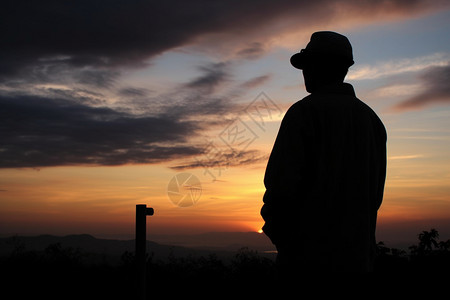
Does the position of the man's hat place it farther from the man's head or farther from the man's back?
the man's back

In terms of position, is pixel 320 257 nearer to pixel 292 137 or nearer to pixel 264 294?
pixel 292 137

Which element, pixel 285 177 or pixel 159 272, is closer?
pixel 285 177

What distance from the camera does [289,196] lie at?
2.87 metres

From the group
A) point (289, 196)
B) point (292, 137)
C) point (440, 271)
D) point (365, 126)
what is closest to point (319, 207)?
point (289, 196)

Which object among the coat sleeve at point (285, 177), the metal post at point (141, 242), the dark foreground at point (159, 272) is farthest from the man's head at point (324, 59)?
the dark foreground at point (159, 272)

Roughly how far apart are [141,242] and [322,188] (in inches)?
112

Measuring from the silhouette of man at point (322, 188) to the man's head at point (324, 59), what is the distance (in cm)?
16

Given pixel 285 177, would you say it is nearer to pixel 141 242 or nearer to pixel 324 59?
pixel 324 59

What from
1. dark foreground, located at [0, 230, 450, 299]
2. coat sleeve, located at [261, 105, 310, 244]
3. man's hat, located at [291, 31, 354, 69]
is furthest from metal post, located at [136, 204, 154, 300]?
man's hat, located at [291, 31, 354, 69]

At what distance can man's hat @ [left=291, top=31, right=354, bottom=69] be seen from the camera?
10.5ft

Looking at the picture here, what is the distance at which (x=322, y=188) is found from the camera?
290 cm

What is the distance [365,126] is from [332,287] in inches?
39.6

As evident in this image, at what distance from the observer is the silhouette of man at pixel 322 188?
2873mm

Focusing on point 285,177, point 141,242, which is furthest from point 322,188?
point 141,242
